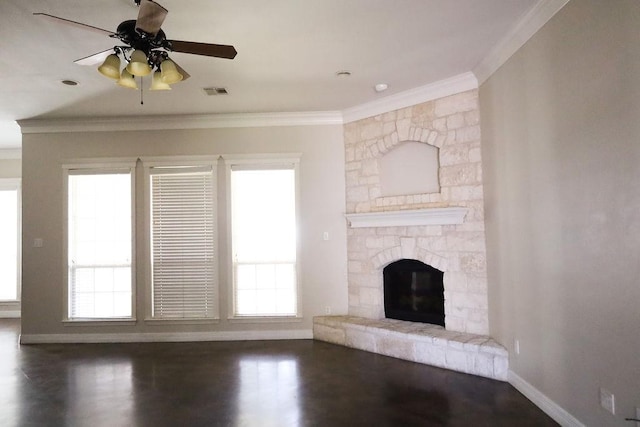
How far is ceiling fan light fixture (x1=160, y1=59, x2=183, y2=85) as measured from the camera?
2740mm

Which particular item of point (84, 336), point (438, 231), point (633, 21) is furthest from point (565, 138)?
point (84, 336)

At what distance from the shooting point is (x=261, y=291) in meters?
5.52

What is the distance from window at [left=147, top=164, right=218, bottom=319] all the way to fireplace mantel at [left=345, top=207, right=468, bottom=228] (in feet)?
6.65

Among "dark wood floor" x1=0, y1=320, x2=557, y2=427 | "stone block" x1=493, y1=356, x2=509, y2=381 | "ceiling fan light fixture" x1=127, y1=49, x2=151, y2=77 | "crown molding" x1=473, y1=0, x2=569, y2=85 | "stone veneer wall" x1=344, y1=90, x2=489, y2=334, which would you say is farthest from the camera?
"stone veneer wall" x1=344, y1=90, x2=489, y2=334

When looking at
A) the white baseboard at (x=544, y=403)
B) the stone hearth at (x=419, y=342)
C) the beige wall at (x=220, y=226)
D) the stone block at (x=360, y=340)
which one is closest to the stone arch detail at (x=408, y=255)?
the beige wall at (x=220, y=226)

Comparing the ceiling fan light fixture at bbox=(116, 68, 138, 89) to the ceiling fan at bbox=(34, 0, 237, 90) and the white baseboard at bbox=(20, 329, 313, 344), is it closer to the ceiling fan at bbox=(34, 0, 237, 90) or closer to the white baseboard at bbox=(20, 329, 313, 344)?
the ceiling fan at bbox=(34, 0, 237, 90)

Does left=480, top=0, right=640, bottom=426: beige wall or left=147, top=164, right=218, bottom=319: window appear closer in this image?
left=480, top=0, right=640, bottom=426: beige wall

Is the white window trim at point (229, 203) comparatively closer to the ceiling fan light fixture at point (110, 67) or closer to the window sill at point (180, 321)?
the window sill at point (180, 321)

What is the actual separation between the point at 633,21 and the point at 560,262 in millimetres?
1592

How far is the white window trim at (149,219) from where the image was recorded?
551 cm

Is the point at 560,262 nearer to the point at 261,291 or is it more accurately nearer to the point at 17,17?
the point at 261,291

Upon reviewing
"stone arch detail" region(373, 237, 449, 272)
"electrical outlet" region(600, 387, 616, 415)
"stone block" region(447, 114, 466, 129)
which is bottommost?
"electrical outlet" region(600, 387, 616, 415)

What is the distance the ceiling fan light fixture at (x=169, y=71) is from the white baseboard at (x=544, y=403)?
368 centimetres

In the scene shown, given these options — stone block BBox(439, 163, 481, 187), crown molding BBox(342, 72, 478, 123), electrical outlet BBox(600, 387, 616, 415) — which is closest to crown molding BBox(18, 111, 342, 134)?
crown molding BBox(342, 72, 478, 123)
